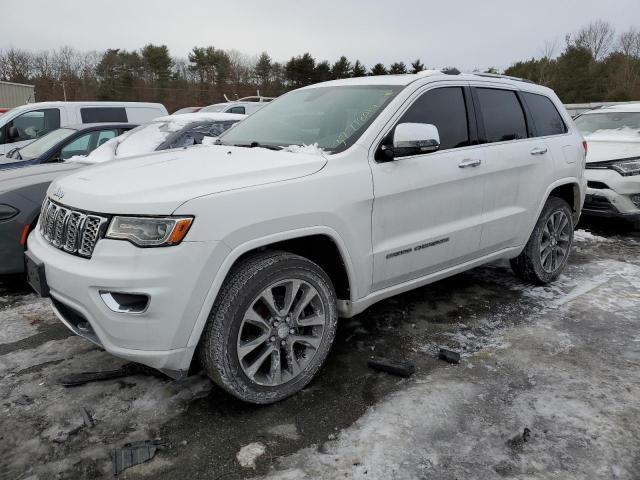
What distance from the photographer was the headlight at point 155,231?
7.36 ft

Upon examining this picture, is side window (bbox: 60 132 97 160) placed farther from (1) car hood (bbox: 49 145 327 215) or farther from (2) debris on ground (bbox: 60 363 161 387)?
(2) debris on ground (bbox: 60 363 161 387)

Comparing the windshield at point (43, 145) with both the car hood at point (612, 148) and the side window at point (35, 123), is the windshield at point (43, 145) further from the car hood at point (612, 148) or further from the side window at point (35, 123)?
the car hood at point (612, 148)

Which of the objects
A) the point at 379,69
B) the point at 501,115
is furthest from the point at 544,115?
the point at 379,69

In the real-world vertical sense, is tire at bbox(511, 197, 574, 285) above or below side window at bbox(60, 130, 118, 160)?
below

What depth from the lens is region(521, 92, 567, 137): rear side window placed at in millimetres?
4285

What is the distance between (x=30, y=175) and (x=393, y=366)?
3789mm

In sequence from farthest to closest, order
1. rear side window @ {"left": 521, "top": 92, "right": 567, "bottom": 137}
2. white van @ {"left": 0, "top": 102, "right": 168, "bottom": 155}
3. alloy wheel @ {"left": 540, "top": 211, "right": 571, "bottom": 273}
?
white van @ {"left": 0, "top": 102, "right": 168, "bottom": 155}, alloy wheel @ {"left": 540, "top": 211, "right": 571, "bottom": 273}, rear side window @ {"left": 521, "top": 92, "right": 567, "bottom": 137}

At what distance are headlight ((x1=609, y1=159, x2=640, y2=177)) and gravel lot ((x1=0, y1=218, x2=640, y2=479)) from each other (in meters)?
3.04

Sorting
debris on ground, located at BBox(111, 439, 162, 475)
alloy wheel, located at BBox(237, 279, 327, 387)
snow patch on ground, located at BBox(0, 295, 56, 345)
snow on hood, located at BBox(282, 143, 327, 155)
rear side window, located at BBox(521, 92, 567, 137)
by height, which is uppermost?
rear side window, located at BBox(521, 92, 567, 137)

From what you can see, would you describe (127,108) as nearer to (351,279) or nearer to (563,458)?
(351,279)


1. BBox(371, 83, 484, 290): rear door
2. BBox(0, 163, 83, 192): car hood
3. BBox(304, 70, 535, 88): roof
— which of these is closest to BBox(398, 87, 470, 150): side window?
BBox(371, 83, 484, 290): rear door

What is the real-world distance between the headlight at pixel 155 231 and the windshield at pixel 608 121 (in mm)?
7356

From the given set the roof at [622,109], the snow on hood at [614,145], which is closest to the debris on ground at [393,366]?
the snow on hood at [614,145]

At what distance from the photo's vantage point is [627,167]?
639cm
